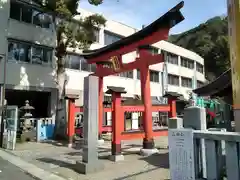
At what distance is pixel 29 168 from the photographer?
30.3ft

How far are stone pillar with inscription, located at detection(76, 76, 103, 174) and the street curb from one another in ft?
3.23

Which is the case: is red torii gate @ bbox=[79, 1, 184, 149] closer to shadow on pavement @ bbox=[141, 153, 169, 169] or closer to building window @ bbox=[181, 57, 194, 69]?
shadow on pavement @ bbox=[141, 153, 169, 169]

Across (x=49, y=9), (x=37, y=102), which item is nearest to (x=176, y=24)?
(x=49, y=9)

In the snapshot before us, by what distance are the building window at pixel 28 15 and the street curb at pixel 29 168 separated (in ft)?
37.2

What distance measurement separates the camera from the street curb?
7952mm

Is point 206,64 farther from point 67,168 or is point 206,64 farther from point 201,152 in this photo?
point 201,152

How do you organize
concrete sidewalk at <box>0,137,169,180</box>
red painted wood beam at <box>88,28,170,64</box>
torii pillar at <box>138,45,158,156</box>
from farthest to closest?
torii pillar at <box>138,45,158,156</box>
red painted wood beam at <box>88,28,170,64</box>
concrete sidewalk at <box>0,137,169,180</box>

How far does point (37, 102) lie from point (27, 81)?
3.44 m

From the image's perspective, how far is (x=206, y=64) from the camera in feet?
171

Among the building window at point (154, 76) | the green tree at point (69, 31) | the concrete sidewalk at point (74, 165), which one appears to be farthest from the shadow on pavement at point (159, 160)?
the building window at point (154, 76)

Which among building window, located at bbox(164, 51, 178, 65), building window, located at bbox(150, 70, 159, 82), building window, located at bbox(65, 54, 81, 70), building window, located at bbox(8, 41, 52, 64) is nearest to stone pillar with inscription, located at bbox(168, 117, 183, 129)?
building window, located at bbox(8, 41, 52, 64)

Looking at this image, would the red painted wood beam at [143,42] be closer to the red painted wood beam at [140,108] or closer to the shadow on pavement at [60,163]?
the red painted wood beam at [140,108]

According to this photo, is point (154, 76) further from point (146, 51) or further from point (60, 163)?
point (60, 163)

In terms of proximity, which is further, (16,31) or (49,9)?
(16,31)
